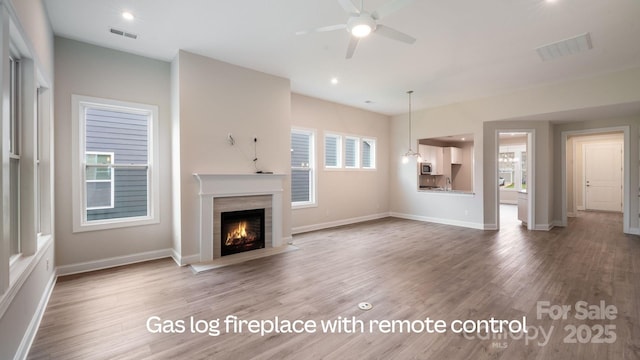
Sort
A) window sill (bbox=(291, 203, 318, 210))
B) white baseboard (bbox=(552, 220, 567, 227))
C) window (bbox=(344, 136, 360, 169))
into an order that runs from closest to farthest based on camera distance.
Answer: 1. window sill (bbox=(291, 203, 318, 210))
2. white baseboard (bbox=(552, 220, 567, 227))
3. window (bbox=(344, 136, 360, 169))

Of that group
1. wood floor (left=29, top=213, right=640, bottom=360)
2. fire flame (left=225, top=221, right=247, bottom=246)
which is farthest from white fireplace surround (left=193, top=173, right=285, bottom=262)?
wood floor (left=29, top=213, right=640, bottom=360)

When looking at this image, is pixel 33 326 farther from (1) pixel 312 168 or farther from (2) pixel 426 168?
(2) pixel 426 168

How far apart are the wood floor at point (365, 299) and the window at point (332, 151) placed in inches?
95.3

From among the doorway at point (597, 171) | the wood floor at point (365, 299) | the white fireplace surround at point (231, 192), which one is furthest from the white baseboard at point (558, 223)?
the white fireplace surround at point (231, 192)

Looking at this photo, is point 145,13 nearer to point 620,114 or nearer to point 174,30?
point 174,30

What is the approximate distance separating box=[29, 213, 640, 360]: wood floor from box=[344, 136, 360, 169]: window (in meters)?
2.83

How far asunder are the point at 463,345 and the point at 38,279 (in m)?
3.88

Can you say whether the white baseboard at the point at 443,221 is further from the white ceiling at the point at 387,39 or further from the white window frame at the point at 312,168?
the white ceiling at the point at 387,39

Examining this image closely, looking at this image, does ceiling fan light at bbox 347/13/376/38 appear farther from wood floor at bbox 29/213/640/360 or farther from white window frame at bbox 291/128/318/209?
white window frame at bbox 291/128/318/209

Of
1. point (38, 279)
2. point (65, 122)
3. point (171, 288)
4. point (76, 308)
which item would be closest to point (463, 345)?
point (171, 288)

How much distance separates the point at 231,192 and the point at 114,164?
5.61 ft

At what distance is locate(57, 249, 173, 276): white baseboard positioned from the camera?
144 inches

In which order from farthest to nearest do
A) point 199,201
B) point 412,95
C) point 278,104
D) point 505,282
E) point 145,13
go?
point 412,95 < point 278,104 < point 199,201 < point 505,282 < point 145,13

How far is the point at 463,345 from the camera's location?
7.07 feet
